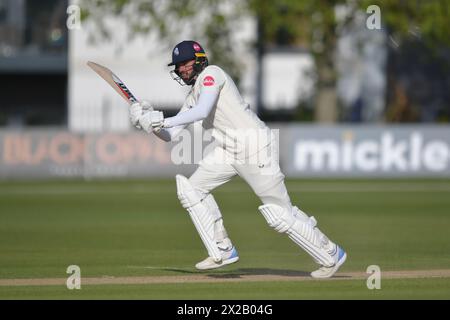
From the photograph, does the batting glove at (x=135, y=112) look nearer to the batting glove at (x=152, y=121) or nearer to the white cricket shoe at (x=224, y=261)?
the batting glove at (x=152, y=121)

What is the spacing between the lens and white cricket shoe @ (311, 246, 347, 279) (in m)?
9.72

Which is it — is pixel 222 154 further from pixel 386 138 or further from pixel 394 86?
pixel 394 86

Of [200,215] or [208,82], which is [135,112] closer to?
[208,82]

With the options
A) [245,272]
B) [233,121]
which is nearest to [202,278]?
[245,272]

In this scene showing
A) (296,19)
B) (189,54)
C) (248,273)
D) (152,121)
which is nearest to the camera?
(152,121)

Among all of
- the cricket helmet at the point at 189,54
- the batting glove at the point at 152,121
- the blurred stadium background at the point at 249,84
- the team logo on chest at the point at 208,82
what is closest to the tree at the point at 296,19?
the blurred stadium background at the point at 249,84

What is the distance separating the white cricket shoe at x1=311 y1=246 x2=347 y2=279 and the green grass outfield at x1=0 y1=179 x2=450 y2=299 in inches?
4.7

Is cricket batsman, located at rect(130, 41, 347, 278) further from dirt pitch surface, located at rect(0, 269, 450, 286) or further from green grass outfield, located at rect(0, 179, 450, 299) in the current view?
green grass outfield, located at rect(0, 179, 450, 299)

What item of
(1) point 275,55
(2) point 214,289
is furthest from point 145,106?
(1) point 275,55

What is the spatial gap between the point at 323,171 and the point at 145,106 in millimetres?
16717

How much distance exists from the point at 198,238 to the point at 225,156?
4.99 metres

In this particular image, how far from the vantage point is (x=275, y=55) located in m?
39.3

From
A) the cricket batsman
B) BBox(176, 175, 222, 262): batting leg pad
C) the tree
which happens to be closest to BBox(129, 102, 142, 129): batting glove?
the cricket batsman

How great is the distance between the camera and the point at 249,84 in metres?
37.8
